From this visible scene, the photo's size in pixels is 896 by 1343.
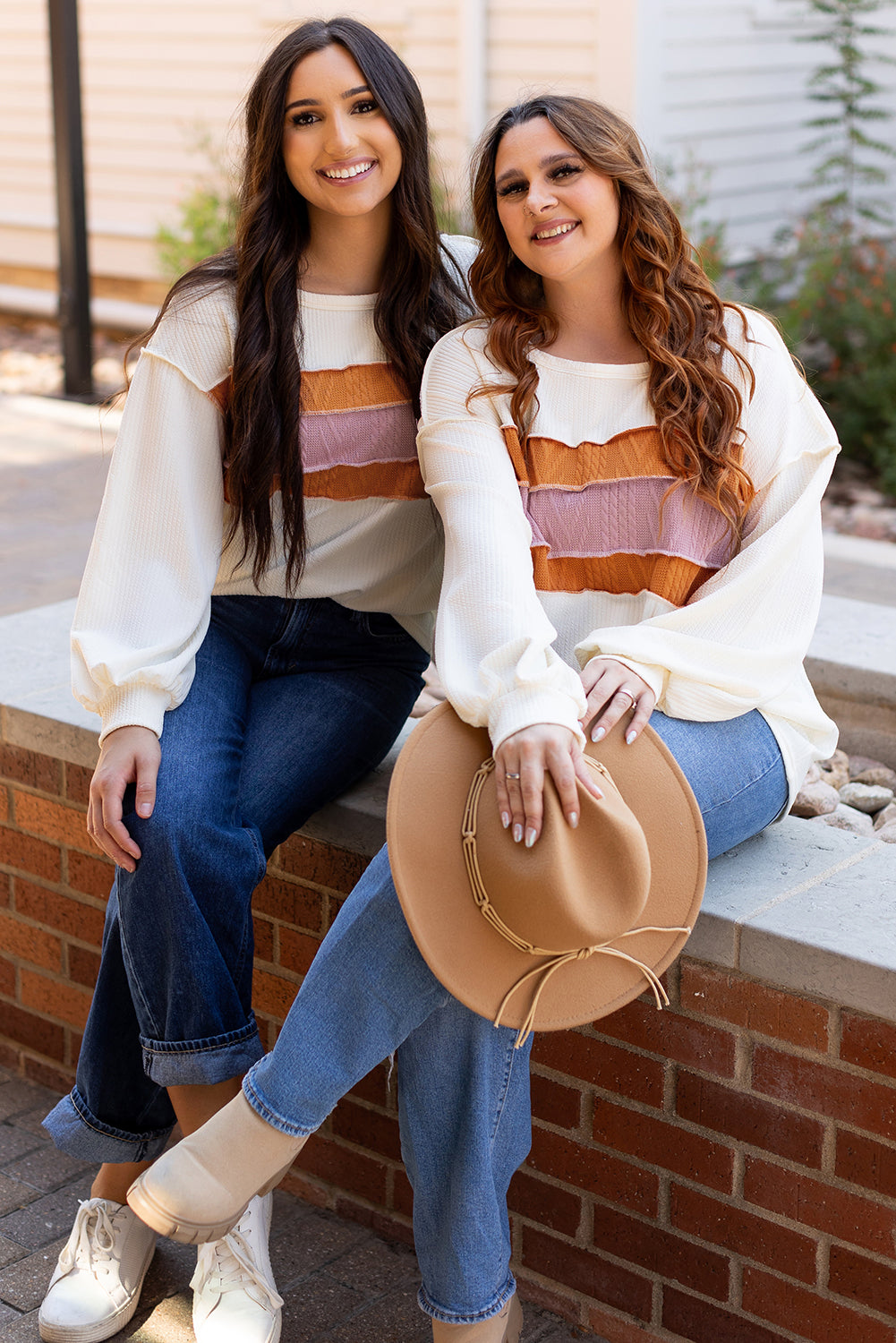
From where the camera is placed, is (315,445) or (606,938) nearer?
(606,938)

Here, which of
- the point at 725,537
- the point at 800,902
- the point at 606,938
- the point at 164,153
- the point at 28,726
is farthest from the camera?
the point at 164,153

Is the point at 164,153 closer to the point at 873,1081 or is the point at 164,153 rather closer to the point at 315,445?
the point at 315,445

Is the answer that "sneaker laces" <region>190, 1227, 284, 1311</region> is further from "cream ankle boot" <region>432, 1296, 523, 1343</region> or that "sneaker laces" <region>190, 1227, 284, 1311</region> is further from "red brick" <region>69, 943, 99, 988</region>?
"red brick" <region>69, 943, 99, 988</region>

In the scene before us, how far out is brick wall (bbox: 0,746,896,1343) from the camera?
1.80 m

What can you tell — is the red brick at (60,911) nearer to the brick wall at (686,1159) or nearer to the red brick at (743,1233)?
the brick wall at (686,1159)

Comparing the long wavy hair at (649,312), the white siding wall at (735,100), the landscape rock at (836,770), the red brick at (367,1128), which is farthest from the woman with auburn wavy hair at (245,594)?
the white siding wall at (735,100)

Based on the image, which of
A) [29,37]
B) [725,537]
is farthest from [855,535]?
[29,37]

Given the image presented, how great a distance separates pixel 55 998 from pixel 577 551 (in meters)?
1.32

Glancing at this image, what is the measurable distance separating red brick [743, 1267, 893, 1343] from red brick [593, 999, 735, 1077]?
0.28 m

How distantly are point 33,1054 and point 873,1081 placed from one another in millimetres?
1652

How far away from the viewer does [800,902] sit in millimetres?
1885

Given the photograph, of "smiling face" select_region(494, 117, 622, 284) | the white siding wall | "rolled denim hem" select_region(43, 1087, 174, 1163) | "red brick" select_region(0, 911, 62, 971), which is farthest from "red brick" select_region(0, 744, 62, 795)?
the white siding wall

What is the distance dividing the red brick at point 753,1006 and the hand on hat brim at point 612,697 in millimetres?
320

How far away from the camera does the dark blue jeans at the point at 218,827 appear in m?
1.96
